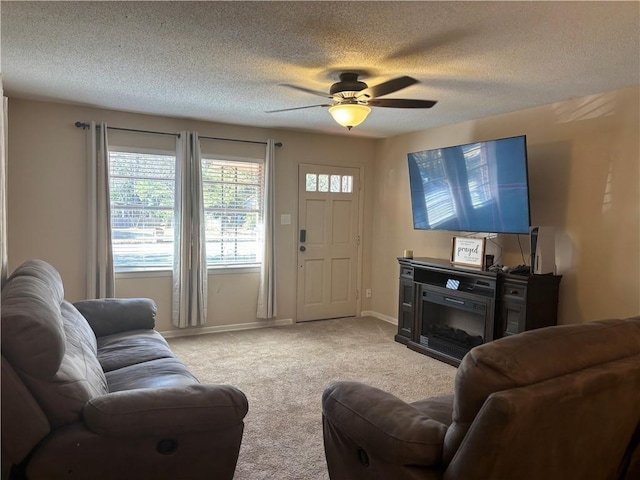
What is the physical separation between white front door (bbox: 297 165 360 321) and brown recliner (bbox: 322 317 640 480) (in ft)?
13.2

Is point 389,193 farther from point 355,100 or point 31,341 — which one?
point 31,341

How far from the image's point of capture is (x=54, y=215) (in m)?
4.46

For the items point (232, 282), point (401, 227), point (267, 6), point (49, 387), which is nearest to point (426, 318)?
point (401, 227)

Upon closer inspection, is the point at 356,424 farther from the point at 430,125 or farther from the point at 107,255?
the point at 430,125

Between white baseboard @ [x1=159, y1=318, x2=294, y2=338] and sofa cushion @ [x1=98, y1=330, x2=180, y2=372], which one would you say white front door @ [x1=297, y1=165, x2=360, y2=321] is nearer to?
white baseboard @ [x1=159, y1=318, x2=294, y2=338]

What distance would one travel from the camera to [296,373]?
3.94m

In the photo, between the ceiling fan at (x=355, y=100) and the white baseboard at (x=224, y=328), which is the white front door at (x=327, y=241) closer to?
the white baseboard at (x=224, y=328)

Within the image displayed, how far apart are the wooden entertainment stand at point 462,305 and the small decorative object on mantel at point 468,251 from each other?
0.09 meters

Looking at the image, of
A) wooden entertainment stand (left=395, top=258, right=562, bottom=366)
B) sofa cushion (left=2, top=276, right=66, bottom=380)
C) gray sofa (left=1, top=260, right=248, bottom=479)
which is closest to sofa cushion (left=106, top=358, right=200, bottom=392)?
gray sofa (left=1, top=260, right=248, bottom=479)

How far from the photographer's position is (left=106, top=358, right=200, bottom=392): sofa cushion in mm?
2311

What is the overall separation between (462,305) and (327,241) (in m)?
2.14

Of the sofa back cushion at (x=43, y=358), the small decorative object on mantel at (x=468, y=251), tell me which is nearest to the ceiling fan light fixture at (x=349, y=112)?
the small decorative object on mantel at (x=468, y=251)

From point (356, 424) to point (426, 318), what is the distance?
10.3 feet

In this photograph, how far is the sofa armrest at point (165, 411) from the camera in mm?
1698
